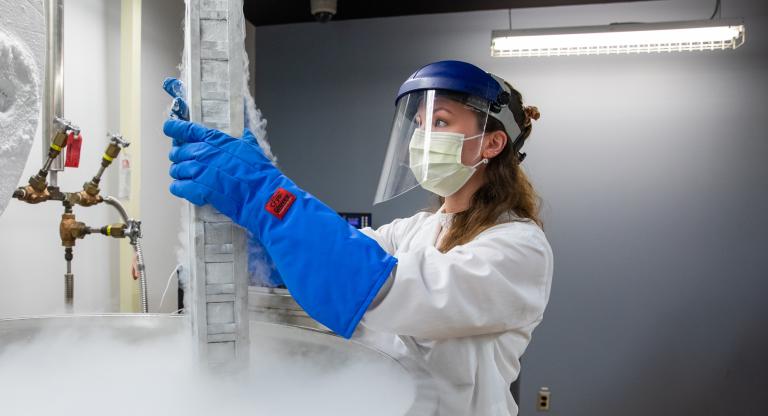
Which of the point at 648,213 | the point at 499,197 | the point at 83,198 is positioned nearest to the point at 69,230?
the point at 83,198

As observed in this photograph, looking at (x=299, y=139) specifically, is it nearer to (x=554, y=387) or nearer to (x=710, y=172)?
(x=554, y=387)

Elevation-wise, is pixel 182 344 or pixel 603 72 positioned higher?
pixel 603 72

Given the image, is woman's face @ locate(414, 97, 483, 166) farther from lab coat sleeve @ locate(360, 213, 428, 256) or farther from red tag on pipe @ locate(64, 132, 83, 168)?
red tag on pipe @ locate(64, 132, 83, 168)

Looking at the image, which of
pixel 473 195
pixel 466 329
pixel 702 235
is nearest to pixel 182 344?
pixel 466 329

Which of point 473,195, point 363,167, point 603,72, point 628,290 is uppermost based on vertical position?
point 603,72

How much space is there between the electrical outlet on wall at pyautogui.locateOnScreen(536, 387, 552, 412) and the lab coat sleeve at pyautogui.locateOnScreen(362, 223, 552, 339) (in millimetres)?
2107

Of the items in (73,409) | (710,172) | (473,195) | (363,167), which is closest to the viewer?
(73,409)

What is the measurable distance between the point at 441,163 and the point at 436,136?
0.20 ft

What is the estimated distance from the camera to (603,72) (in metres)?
2.85

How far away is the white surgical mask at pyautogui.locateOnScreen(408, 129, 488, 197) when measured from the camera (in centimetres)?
118

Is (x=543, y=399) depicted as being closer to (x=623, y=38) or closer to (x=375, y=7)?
(x=623, y=38)

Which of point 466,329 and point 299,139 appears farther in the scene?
point 299,139

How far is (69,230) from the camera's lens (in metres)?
1.59

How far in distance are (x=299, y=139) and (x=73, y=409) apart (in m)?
2.65
